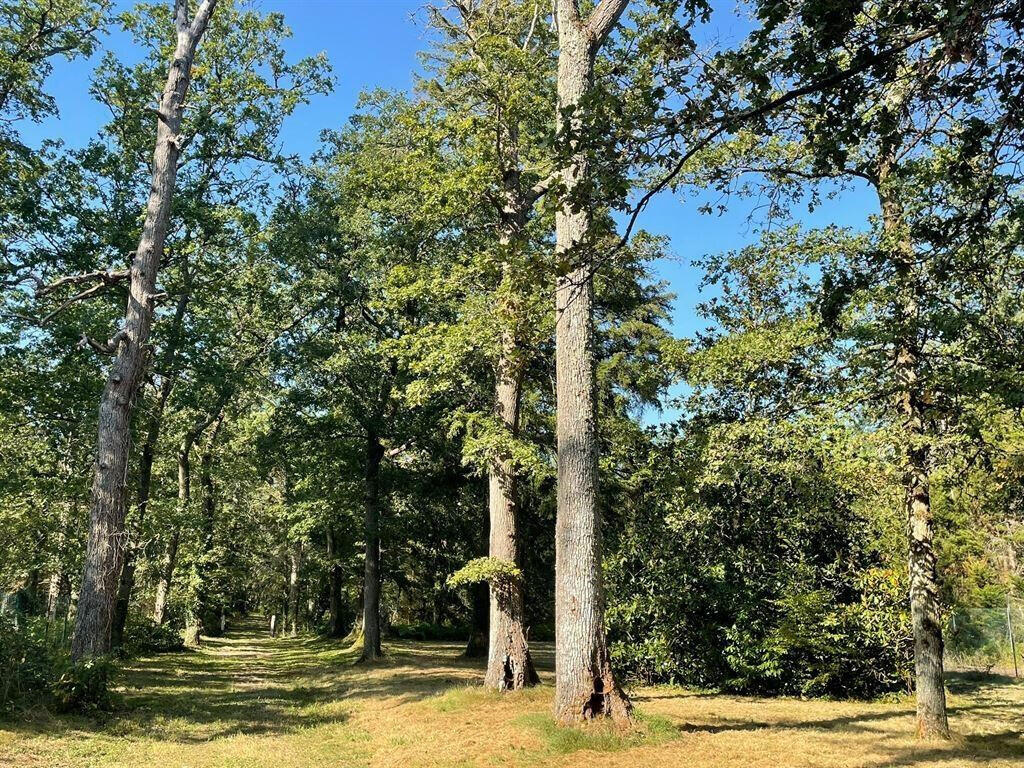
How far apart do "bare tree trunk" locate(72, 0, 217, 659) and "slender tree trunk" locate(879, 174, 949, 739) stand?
431 inches

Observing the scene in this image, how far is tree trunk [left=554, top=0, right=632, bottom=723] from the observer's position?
7633 mm

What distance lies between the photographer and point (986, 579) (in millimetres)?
17047

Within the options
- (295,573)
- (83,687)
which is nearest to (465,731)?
(83,687)

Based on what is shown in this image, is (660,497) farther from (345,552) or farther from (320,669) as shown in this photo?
(345,552)

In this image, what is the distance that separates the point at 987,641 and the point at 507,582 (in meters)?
13.8

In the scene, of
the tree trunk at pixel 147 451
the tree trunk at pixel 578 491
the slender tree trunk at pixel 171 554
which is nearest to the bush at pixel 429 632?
the slender tree trunk at pixel 171 554

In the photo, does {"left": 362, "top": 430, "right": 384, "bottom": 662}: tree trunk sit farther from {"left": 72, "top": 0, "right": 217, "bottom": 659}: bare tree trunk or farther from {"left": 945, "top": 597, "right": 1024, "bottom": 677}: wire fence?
{"left": 945, "top": 597, "right": 1024, "bottom": 677}: wire fence

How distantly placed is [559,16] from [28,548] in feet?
54.4

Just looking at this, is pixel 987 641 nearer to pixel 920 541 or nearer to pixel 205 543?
pixel 920 541

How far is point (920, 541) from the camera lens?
853cm

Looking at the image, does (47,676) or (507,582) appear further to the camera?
(507,582)

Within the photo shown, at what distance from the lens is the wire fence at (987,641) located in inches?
660

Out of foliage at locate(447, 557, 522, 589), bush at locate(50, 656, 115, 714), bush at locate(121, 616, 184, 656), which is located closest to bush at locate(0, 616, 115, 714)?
bush at locate(50, 656, 115, 714)

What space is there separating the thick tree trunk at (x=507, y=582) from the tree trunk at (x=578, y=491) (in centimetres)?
306
